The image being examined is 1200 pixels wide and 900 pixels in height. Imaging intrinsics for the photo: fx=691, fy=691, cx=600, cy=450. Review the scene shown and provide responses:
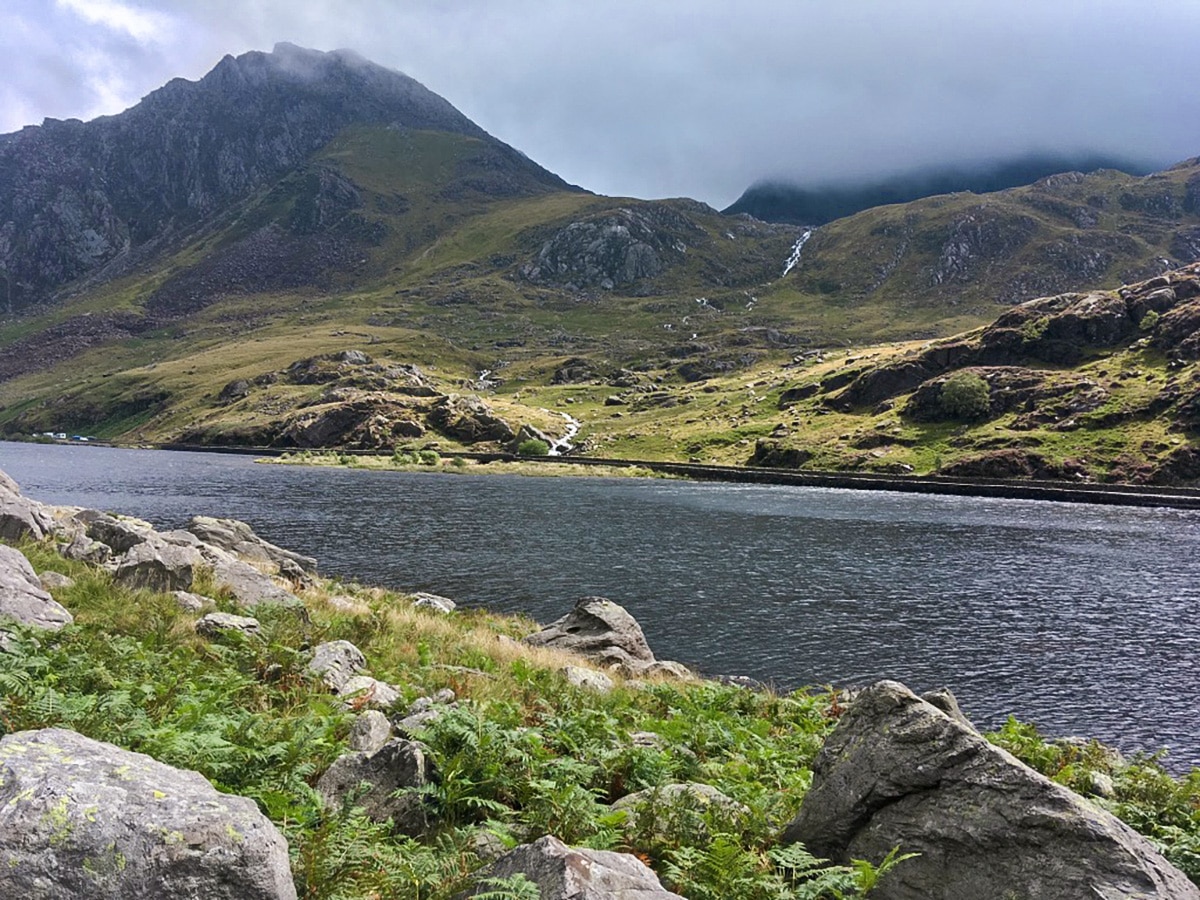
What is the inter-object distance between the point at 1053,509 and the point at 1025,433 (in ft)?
132

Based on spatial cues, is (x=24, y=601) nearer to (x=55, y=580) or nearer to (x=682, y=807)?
(x=55, y=580)

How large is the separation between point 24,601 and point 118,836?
12172 millimetres

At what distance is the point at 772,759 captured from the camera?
13.7 m

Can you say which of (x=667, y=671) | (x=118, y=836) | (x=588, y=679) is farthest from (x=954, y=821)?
(x=667, y=671)

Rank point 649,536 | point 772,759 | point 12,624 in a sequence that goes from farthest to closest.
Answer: point 649,536 < point 772,759 < point 12,624

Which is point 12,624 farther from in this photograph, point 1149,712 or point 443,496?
point 443,496

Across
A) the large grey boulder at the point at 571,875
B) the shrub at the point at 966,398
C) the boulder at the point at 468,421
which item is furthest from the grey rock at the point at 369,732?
the boulder at the point at 468,421

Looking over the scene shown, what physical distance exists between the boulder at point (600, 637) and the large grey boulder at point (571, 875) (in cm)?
2103

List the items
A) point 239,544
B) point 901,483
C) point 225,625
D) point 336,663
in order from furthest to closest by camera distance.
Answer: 1. point 901,483
2. point 239,544
3. point 225,625
4. point 336,663

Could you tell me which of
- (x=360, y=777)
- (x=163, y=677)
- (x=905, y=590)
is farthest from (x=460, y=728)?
(x=905, y=590)

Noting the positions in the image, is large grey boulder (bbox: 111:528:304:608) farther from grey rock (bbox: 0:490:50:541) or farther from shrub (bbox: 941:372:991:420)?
shrub (bbox: 941:372:991:420)

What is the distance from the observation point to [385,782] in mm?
8586

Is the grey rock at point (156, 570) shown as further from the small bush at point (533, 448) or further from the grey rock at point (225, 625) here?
the small bush at point (533, 448)

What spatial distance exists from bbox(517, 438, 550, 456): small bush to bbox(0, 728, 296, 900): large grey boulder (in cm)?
15943
